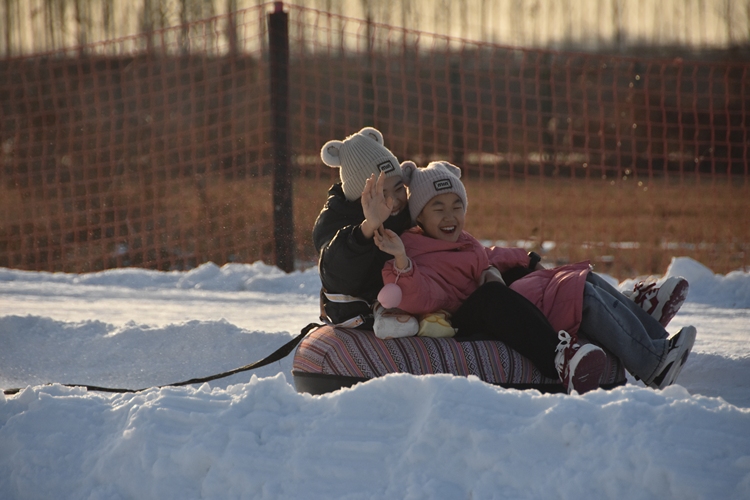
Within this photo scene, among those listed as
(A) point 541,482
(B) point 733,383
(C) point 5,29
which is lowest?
(B) point 733,383

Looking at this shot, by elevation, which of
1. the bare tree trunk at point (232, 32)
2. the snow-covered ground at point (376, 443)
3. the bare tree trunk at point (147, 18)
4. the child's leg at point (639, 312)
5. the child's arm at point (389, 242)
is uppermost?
the bare tree trunk at point (147, 18)

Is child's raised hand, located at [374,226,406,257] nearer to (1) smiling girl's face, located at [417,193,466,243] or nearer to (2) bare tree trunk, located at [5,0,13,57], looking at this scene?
(1) smiling girl's face, located at [417,193,466,243]

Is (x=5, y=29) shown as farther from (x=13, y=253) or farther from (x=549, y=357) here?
(x=549, y=357)

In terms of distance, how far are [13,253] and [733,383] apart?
601 centimetres

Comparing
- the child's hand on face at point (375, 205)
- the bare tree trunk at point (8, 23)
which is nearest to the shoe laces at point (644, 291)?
the child's hand on face at point (375, 205)

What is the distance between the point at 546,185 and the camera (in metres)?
11.9

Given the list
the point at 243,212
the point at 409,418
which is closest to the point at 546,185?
the point at 243,212

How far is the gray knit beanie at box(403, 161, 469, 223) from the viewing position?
3096 mm

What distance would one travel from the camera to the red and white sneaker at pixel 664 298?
320 centimetres

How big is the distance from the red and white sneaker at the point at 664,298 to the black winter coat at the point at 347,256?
0.99 meters

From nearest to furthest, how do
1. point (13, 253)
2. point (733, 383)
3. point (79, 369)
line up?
point (733, 383) → point (79, 369) → point (13, 253)

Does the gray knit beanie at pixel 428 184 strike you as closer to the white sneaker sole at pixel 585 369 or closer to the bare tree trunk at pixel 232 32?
the white sneaker sole at pixel 585 369

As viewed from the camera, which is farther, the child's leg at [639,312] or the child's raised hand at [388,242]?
the child's leg at [639,312]

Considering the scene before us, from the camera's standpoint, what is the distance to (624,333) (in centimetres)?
293
